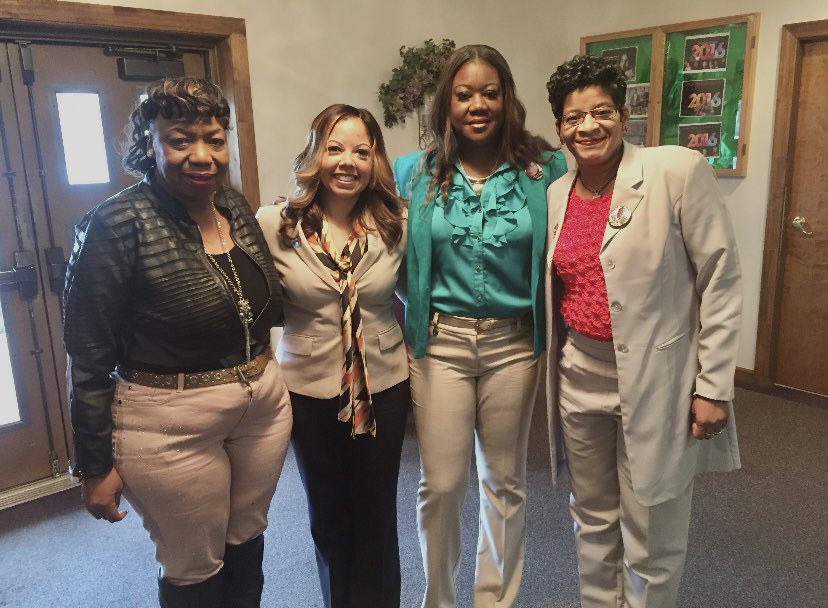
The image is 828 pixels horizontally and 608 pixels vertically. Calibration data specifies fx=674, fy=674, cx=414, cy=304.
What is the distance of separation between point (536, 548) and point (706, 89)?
275cm

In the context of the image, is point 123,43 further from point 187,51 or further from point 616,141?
point 616,141

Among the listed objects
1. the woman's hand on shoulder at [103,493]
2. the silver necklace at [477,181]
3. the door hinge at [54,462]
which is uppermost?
the silver necklace at [477,181]

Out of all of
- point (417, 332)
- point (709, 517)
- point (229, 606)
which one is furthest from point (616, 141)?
point (709, 517)

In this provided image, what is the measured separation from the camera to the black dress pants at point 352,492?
1631 mm

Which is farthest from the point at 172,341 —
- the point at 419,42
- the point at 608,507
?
the point at 419,42

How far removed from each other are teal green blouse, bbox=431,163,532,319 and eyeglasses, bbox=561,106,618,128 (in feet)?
0.75

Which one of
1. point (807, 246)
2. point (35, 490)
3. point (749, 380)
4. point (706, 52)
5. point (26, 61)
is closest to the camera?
point (26, 61)

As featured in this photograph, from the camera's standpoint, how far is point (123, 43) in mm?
2738

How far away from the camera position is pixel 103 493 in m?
1.29

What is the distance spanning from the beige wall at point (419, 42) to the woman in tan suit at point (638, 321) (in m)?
1.87

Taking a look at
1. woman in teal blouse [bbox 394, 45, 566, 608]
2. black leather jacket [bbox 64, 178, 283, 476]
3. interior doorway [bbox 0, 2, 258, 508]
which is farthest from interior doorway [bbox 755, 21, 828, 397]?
black leather jacket [bbox 64, 178, 283, 476]

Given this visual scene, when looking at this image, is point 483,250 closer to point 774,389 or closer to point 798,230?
point 798,230

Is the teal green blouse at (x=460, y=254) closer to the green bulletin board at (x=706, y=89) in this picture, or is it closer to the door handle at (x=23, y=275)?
the door handle at (x=23, y=275)

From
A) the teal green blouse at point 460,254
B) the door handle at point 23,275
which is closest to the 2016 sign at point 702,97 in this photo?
the teal green blouse at point 460,254
